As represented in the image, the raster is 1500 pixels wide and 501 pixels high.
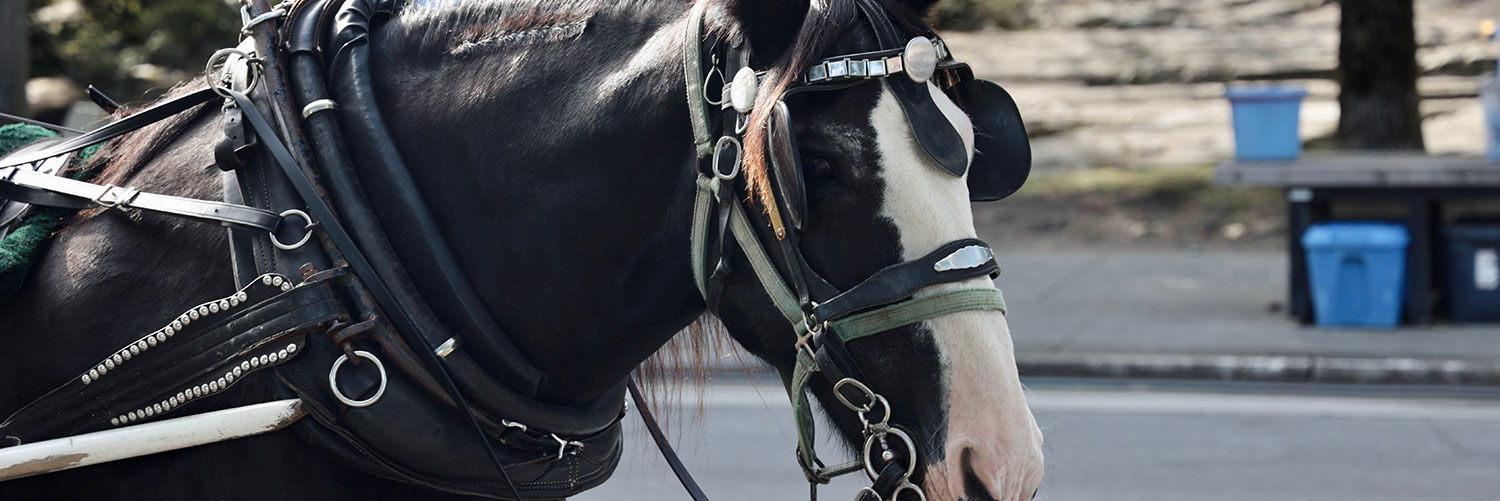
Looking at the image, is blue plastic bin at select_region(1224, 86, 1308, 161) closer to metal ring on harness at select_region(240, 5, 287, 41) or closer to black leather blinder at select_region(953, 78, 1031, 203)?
black leather blinder at select_region(953, 78, 1031, 203)

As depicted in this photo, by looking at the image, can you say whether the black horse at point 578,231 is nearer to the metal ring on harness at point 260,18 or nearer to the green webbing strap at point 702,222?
the green webbing strap at point 702,222

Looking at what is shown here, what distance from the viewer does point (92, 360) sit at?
1772mm

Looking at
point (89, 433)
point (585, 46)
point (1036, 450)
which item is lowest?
point (1036, 450)

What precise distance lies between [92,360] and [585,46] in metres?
0.78

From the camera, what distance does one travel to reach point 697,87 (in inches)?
61.6

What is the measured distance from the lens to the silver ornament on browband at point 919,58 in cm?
153

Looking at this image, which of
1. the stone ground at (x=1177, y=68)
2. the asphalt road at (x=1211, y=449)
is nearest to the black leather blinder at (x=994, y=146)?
the asphalt road at (x=1211, y=449)

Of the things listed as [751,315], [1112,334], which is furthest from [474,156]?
[1112,334]

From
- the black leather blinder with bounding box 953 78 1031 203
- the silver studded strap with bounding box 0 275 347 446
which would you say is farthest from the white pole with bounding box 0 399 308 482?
the black leather blinder with bounding box 953 78 1031 203

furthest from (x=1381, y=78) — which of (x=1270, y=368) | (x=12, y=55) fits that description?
(x=12, y=55)

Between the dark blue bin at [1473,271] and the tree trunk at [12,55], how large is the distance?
7.44 m

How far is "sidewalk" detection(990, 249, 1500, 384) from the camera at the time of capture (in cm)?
659

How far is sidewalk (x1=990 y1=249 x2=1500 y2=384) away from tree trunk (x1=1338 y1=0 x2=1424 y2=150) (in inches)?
41.2

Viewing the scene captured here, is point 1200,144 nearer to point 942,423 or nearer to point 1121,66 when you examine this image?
point 1121,66
